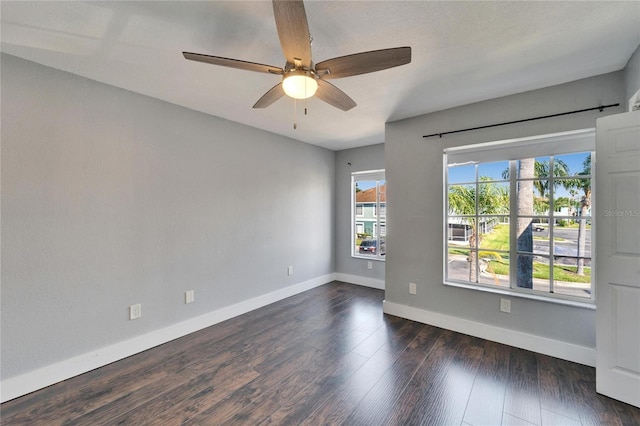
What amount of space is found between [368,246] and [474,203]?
210 cm

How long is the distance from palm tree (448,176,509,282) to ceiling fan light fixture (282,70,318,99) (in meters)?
2.22

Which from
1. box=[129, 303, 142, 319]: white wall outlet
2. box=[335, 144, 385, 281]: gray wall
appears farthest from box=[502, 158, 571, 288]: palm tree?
box=[129, 303, 142, 319]: white wall outlet

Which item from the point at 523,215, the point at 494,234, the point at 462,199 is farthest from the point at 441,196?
the point at 523,215

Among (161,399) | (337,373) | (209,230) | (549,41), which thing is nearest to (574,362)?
(337,373)

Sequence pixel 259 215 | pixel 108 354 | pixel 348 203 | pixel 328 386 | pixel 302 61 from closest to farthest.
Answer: pixel 302 61, pixel 328 386, pixel 108 354, pixel 259 215, pixel 348 203

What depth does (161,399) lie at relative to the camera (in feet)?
6.19

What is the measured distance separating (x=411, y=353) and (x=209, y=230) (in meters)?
2.50

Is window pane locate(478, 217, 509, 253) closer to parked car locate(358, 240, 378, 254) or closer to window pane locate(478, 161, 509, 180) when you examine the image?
window pane locate(478, 161, 509, 180)

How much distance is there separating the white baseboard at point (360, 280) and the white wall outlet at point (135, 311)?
3191mm

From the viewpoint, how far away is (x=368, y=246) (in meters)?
4.77

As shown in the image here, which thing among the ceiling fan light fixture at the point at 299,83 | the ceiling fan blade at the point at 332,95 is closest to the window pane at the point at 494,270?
the ceiling fan blade at the point at 332,95

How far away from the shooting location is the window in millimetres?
2432

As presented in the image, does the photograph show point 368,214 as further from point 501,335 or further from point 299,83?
point 299,83

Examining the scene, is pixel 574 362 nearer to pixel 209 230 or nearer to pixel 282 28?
pixel 282 28
